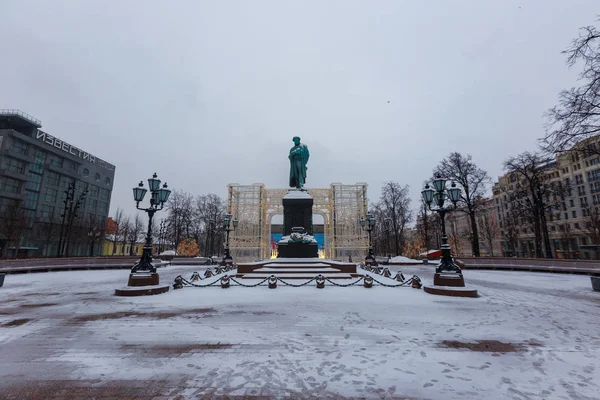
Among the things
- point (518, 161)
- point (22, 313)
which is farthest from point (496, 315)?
point (518, 161)

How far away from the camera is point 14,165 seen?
44062 millimetres

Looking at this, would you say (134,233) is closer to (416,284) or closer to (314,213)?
(314,213)

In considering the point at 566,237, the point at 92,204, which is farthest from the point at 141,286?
the point at 92,204

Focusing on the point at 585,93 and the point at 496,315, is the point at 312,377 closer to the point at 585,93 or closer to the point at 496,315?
the point at 496,315

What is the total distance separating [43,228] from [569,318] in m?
63.1

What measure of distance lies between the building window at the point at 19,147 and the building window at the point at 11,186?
5.17 m

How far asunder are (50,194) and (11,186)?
23.6 feet

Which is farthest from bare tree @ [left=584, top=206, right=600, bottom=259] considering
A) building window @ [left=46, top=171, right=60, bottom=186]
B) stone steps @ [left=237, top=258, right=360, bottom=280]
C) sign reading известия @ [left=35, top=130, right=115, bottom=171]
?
sign reading известия @ [left=35, top=130, right=115, bottom=171]

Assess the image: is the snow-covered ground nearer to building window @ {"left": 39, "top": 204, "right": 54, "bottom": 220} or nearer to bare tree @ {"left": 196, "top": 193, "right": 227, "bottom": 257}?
bare tree @ {"left": 196, "top": 193, "right": 227, "bottom": 257}

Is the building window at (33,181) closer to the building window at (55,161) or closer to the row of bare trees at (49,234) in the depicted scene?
the building window at (55,161)

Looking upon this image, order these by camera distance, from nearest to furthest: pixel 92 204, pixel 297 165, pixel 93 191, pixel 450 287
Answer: pixel 450 287 < pixel 297 165 < pixel 92 204 < pixel 93 191

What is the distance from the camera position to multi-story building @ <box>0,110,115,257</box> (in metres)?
41.2

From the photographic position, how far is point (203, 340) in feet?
16.1

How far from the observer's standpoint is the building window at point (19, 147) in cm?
4394
